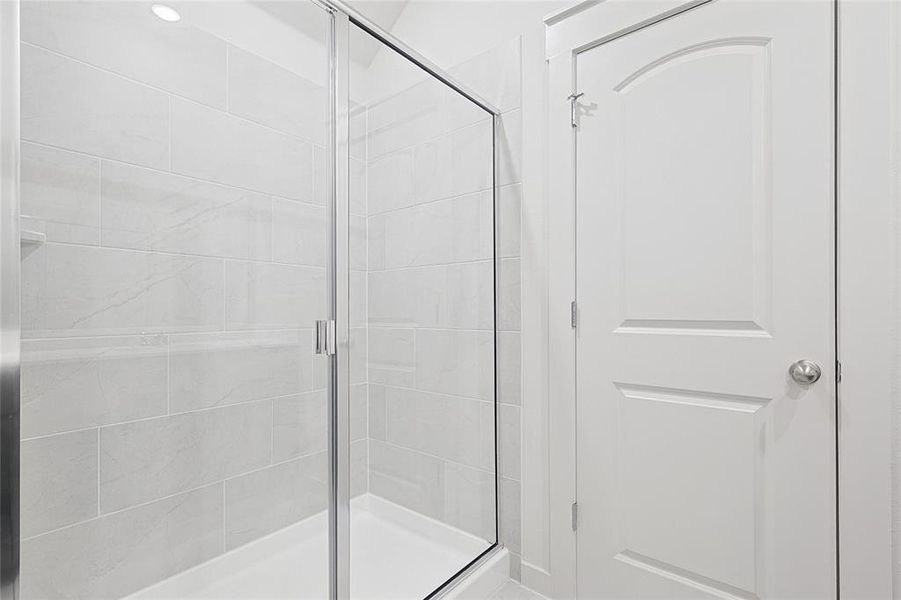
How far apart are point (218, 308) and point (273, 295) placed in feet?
0.49

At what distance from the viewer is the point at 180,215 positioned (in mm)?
1156

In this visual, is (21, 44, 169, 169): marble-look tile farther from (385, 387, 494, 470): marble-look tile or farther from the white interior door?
the white interior door

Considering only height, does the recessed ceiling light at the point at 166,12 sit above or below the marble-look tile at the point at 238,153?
above

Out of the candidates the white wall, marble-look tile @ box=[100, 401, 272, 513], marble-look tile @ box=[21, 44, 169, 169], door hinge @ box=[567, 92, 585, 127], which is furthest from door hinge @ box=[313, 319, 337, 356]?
door hinge @ box=[567, 92, 585, 127]

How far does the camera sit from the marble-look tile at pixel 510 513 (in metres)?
1.66

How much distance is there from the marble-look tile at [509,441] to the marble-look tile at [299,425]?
730 millimetres

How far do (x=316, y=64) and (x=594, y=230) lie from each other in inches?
36.3

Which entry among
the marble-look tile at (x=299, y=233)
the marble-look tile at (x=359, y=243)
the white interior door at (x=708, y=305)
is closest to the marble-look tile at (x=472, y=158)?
the white interior door at (x=708, y=305)

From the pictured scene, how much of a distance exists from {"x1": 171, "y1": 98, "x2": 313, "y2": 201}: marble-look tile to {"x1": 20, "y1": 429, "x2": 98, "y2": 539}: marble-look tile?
68 centimetres

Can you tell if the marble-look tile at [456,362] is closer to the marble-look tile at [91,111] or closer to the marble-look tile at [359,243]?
the marble-look tile at [359,243]

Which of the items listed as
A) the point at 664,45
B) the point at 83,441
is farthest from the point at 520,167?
the point at 83,441

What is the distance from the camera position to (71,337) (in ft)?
3.34

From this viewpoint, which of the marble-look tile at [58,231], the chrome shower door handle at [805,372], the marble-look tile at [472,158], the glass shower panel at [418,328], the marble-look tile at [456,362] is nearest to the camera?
the marble-look tile at [58,231]

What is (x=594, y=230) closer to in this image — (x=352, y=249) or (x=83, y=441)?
(x=352, y=249)
